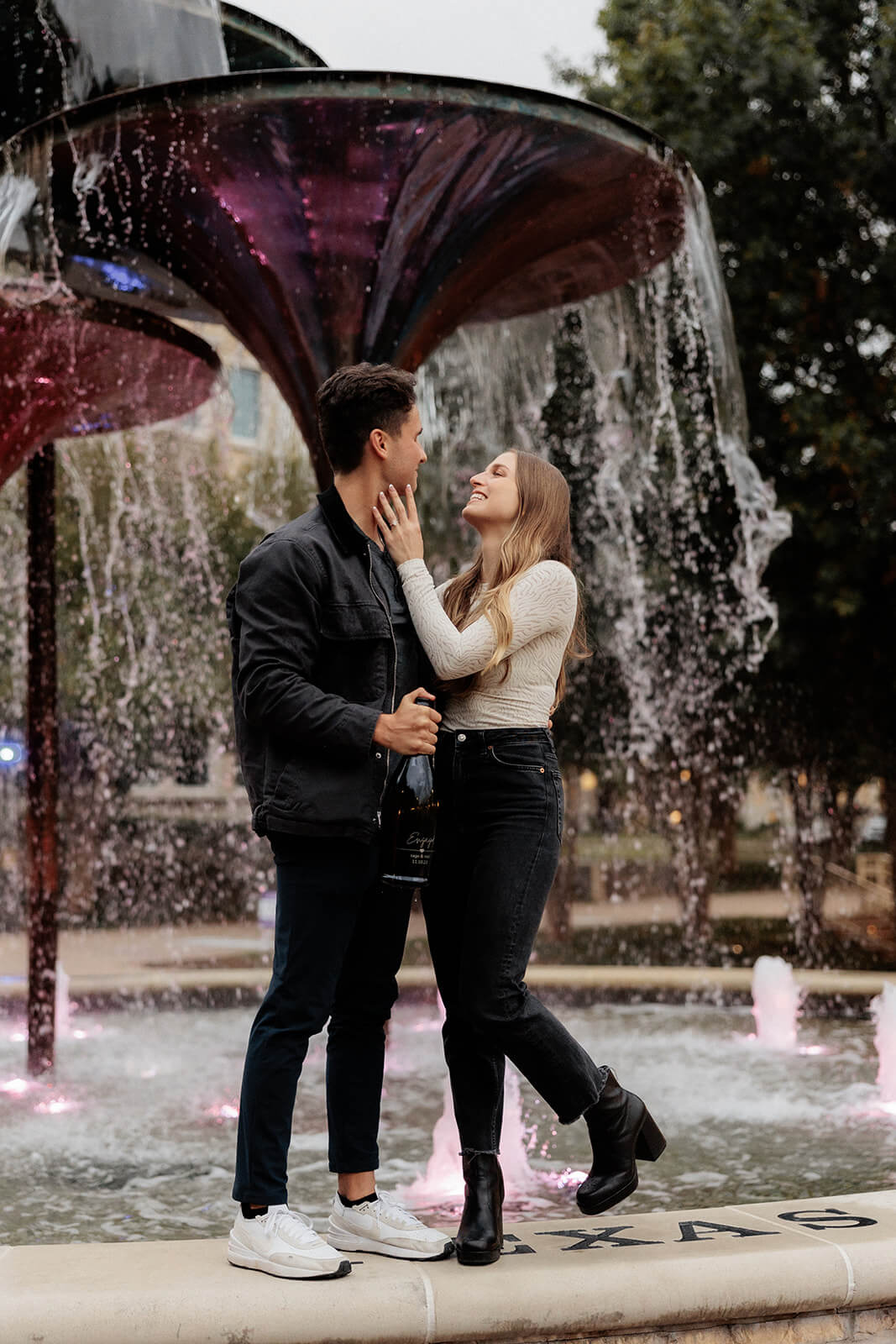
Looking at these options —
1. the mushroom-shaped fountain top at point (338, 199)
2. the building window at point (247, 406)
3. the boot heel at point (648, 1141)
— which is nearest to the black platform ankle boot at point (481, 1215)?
the boot heel at point (648, 1141)

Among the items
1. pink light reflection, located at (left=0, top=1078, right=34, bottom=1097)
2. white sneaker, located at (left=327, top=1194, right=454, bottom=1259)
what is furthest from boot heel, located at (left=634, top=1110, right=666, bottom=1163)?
pink light reflection, located at (left=0, top=1078, right=34, bottom=1097)

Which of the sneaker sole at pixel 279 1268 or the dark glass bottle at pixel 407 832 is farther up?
the dark glass bottle at pixel 407 832

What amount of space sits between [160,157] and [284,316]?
85cm

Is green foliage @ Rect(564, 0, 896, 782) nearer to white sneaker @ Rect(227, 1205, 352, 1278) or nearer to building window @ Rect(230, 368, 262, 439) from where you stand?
white sneaker @ Rect(227, 1205, 352, 1278)

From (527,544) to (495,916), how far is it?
0.84 m

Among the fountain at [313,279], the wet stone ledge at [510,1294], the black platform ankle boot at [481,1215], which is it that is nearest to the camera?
the wet stone ledge at [510,1294]

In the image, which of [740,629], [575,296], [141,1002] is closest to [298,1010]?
[575,296]

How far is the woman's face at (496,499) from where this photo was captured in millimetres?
3383

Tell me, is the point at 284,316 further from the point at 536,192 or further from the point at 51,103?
the point at 51,103

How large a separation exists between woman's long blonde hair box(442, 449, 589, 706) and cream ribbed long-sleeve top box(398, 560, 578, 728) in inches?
1.2

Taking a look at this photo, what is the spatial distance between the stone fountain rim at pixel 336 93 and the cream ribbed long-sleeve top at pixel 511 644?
2.70 m

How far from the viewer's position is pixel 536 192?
19.5ft

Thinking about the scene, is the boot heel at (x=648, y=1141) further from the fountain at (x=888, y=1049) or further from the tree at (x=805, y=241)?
the tree at (x=805, y=241)

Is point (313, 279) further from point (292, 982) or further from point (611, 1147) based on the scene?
point (611, 1147)
